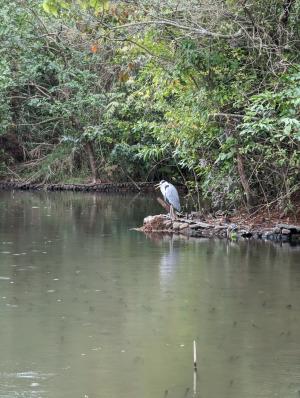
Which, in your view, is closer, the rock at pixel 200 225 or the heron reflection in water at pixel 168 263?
the heron reflection in water at pixel 168 263

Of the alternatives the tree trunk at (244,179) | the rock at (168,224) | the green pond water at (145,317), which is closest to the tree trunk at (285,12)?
the tree trunk at (244,179)

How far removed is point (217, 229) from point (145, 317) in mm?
6703

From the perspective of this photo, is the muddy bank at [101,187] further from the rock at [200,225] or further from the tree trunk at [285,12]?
the tree trunk at [285,12]

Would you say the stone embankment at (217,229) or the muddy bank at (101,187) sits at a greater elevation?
the muddy bank at (101,187)

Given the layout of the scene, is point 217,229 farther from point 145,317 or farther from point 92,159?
point 92,159

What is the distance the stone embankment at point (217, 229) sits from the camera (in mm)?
14656

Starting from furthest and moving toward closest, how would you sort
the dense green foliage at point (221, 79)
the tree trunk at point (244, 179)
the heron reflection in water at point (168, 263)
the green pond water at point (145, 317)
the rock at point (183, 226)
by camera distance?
the rock at point (183, 226)
the tree trunk at point (244, 179)
the dense green foliage at point (221, 79)
the heron reflection in water at point (168, 263)
the green pond water at point (145, 317)

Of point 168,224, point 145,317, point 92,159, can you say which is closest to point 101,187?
point 92,159

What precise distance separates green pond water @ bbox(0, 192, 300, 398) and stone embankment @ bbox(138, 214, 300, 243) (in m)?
0.57

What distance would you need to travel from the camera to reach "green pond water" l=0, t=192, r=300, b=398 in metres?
6.52

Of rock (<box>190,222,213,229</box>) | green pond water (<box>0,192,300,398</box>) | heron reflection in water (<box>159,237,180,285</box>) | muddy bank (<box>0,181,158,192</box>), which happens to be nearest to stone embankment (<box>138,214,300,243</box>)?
rock (<box>190,222,213,229</box>)

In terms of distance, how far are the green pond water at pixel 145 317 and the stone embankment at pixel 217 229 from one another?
0.57 m

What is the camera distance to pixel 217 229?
50.1ft

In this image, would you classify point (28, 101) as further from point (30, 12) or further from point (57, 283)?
point (57, 283)
